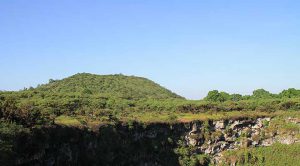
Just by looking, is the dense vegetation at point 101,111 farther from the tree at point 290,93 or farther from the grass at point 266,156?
the tree at point 290,93

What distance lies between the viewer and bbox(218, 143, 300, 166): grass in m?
69.0

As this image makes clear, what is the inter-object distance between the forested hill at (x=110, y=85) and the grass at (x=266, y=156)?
45.8 metres

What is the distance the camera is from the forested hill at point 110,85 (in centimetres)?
11688

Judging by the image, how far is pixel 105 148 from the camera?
2180 inches

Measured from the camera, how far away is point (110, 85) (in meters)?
126

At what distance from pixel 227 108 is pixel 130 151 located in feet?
82.6

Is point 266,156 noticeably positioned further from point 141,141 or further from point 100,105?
point 100,105

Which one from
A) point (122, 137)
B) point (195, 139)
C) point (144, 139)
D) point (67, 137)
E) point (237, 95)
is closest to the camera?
point (67, 137)

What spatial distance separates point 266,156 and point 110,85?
63450mm

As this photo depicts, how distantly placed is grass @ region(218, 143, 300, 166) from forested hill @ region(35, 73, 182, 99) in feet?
150

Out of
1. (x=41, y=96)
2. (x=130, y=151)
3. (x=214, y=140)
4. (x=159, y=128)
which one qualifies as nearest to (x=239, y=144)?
(x=214, y=140)

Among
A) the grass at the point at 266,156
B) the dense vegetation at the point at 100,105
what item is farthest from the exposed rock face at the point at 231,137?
the dense vegetation at the point at 100,105

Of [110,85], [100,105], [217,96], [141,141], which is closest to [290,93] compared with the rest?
[217,96]

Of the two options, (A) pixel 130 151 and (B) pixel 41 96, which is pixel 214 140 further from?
(B) pixel 41 96
